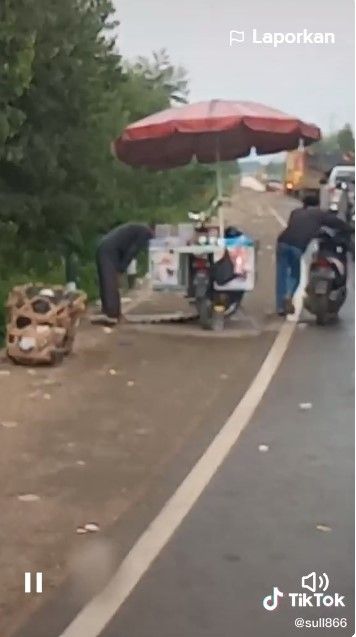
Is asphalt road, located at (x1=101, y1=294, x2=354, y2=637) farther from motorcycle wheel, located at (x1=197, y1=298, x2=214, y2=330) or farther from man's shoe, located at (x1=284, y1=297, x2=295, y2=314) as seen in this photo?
man's shoe, located at (x1=284, y1=297, x2=295, y2=314)

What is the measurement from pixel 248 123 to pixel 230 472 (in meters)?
2.11

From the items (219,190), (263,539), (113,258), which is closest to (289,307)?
(113,258)

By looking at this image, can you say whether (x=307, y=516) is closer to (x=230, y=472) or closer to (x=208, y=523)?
(x=208, y=523)

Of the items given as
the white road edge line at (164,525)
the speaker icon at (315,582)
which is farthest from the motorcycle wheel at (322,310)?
the speaker icon at (315,582)

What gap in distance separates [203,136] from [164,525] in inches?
122

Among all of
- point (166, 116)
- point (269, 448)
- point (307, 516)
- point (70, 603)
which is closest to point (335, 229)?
point (166, 116)

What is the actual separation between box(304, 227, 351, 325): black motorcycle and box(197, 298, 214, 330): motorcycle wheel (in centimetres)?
63

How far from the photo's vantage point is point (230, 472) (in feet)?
11.1

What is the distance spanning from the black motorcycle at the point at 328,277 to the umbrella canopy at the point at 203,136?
3.61ft

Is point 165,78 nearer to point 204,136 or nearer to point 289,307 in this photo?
point 204,136

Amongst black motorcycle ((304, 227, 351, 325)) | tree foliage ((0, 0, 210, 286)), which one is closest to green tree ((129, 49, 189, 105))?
tree foliage ((0, 0, 210, 286))

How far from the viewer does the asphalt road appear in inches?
87.4

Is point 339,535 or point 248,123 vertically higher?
point 248,123

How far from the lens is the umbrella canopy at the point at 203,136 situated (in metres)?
4.39
